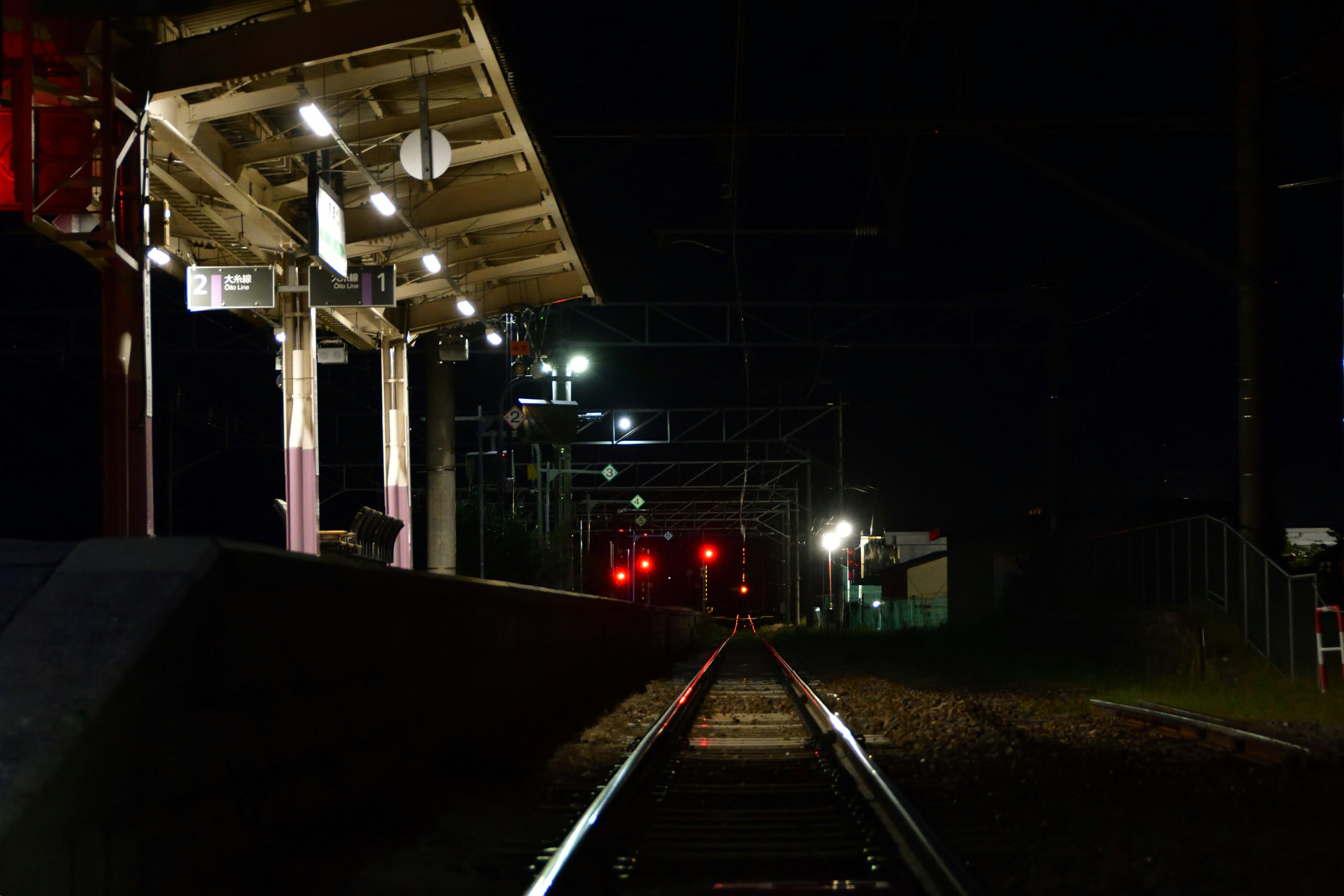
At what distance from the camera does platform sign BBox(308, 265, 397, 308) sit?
19047mm

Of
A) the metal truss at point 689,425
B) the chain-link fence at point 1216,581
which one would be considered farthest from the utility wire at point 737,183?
the chain-link fence at point 1216,581

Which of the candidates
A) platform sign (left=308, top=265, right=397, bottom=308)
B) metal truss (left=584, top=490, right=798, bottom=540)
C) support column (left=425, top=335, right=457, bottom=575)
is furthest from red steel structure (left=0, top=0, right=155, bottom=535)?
metal truss (left=584, top=490, right=798, bottom=540)

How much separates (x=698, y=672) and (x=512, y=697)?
17043 millimetres

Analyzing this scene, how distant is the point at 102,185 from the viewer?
43.3ft

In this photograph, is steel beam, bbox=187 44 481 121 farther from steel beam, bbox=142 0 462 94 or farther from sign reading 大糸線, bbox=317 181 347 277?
sign reading 大糸線, bbox=317 181 347 277

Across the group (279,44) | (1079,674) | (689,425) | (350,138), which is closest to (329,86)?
(279,44)

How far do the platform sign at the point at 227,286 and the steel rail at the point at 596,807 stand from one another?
8.46 m

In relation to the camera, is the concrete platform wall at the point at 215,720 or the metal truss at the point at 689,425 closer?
the concrete platform wall at the point at 215,720

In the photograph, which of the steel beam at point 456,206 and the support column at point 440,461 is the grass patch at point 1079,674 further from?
the steel beam at point 456,206

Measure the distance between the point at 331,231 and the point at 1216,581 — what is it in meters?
12.9

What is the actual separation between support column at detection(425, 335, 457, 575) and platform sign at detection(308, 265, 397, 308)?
6.67 meters

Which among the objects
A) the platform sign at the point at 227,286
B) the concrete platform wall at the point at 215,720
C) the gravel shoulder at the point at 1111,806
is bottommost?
the gravel shoulder at the point at 1111,806

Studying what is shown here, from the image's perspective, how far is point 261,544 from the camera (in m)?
5.11

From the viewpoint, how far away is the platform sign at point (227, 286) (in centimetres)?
1844
